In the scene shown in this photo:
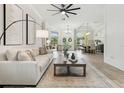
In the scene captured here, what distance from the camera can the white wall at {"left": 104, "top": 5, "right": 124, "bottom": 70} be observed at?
619cm

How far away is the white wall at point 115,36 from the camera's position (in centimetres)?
619

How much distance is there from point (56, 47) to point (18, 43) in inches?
534

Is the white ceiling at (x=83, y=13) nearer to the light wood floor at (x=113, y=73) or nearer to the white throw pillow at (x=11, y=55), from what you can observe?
the light wood floor at (x=113, y=73)

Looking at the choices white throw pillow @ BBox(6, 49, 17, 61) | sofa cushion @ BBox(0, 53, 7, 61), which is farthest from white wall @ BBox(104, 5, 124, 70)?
sofa cushion @ BBox(0, 53, 7, 61)

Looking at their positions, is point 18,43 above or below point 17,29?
below

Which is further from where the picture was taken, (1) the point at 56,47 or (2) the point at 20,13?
(1) the point at 56,47

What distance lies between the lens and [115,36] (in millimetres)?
6871

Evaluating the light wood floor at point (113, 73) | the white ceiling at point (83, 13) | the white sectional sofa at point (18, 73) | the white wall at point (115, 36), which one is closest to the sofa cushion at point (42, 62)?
the white sectional sofa at point (18, 73)

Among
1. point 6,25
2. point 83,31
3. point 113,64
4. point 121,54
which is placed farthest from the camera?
point 83,31

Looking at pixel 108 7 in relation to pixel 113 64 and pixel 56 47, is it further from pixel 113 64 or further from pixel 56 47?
pixel 56 47

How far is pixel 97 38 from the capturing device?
59.1 feet

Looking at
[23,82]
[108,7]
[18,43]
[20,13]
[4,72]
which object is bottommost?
[23,82]

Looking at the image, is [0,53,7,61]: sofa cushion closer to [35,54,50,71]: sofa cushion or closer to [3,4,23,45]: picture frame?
[3,4,23,45]: picture frame

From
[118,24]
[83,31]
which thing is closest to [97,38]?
[83,31]
